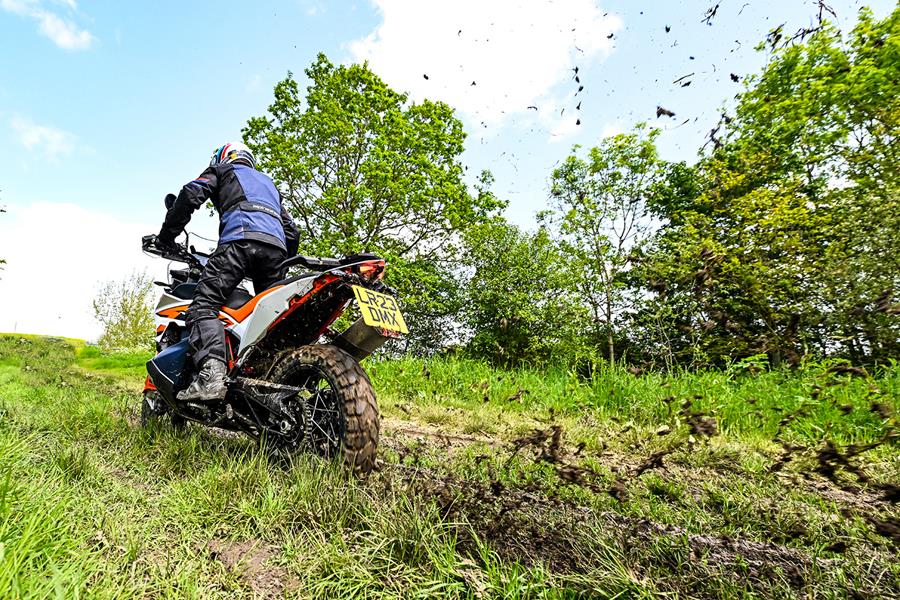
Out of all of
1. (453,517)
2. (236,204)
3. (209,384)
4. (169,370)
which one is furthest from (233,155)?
(453,517)

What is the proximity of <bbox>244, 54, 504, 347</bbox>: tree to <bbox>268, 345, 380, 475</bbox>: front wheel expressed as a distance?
12.9 m

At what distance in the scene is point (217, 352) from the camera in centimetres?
268

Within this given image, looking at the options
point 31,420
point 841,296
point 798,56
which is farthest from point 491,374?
point 798,56

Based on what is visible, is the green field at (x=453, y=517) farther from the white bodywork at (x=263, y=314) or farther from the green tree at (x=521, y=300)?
the green tree at (x=521, y=300)

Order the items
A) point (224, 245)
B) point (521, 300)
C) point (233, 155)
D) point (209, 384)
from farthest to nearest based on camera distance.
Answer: point (521, 300)
point (233, 155)
point (224, 245)
point (209, 384)

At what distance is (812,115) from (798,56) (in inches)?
130

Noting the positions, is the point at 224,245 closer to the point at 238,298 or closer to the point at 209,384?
the point at 238,298

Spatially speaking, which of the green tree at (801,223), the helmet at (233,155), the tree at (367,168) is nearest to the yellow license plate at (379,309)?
the helmet at (233,155)

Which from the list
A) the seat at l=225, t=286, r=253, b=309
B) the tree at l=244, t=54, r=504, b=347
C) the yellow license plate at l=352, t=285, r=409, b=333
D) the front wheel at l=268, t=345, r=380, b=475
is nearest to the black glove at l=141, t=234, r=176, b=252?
the seat at l=225, t=286, r=253, b=309

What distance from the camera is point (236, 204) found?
2990 millimetres

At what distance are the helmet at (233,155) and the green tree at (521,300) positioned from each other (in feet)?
47.7

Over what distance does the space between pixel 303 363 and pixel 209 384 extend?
62 cm

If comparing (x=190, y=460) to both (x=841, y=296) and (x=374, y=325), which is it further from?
(x=841, y=296)

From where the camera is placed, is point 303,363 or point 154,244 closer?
point 303,363
